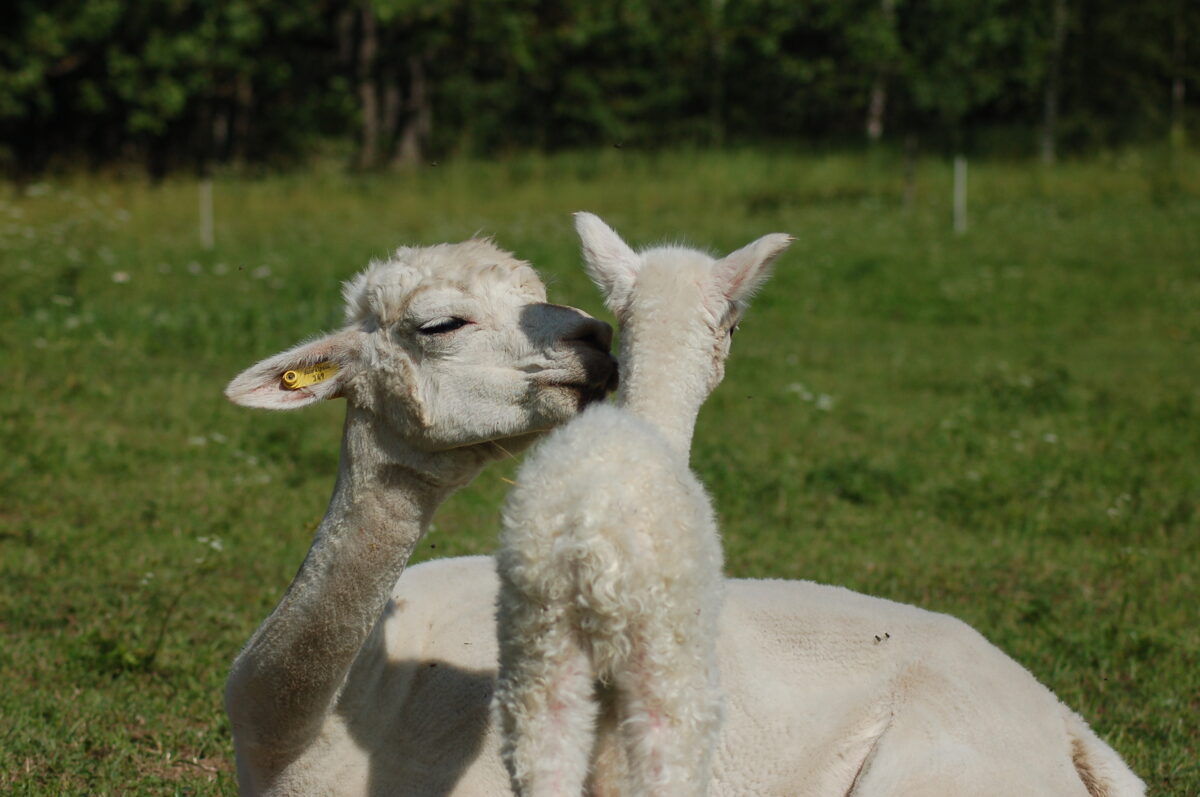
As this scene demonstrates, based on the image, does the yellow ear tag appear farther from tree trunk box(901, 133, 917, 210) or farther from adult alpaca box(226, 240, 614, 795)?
tree trunk box(901, 133, 917, 210)

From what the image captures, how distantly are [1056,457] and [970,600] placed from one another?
285cm

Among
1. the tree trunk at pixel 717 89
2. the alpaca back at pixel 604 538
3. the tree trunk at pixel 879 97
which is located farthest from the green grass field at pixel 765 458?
the tree trunk at pixel 717 89

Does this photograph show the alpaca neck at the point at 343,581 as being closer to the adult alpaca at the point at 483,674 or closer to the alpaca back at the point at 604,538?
the adult alpaca at the point at 483,674

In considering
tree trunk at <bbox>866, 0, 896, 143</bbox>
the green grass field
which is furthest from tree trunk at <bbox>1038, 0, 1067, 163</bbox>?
the green grass field

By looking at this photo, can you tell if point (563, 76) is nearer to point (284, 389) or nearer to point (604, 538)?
point (284, 389)

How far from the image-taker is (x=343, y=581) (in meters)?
2.88

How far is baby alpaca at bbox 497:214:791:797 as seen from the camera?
7.17 ft

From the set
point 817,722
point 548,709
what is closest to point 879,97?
point 817,722

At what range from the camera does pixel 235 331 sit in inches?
437

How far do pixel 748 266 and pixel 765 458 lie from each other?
17.8 feet

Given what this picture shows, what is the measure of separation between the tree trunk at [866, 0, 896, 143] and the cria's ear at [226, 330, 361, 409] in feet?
77.1

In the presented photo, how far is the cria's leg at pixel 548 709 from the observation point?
216 centimetres

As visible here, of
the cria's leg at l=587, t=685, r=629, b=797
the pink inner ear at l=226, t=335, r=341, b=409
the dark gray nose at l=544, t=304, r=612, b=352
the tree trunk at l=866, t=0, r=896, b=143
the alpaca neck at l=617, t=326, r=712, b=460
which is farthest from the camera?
the tree trunk at l=866, t=0, r=896, b=143

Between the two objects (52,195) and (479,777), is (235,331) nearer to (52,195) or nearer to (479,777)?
(479,777)
